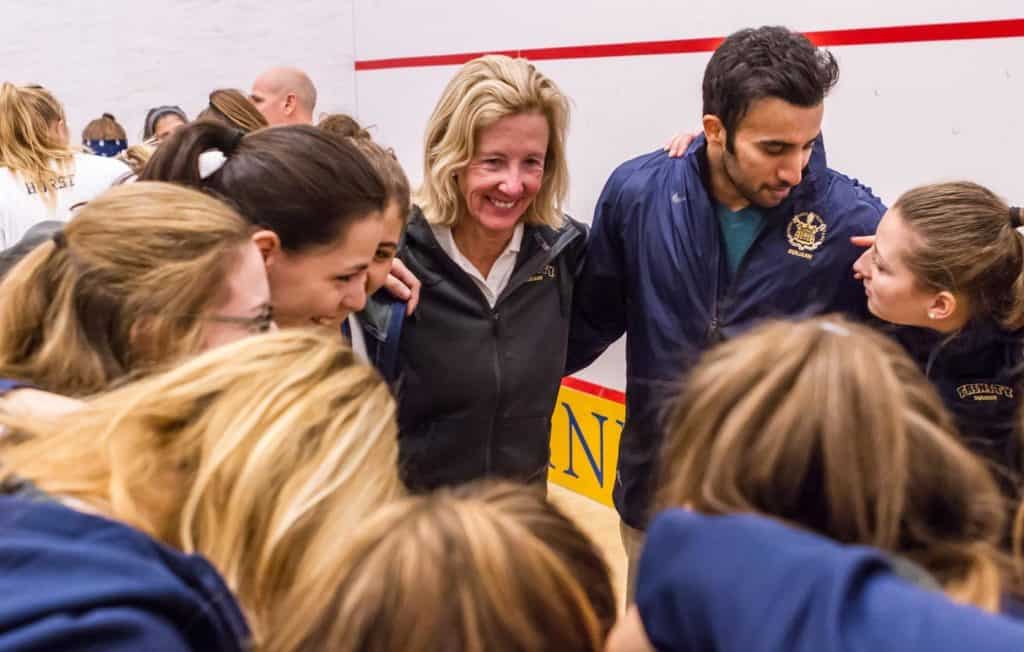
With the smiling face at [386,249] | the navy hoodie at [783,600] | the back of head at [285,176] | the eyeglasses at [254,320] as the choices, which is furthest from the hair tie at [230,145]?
the navy hoodie at [783,600]

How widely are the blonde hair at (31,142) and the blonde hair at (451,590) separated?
3218 mm

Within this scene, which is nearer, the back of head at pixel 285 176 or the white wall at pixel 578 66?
the back of head at pixel 285 176

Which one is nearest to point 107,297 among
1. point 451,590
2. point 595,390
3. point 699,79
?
point 451,590

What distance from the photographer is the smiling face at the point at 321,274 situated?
181 centimetres

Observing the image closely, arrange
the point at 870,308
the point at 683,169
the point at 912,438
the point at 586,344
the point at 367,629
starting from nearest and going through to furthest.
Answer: the point at 367,629
the point at 912,438
the point at 870,308
the point at 683,169
the point at 586,344

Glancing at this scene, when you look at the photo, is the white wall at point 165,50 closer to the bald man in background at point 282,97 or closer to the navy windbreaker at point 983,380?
the bald man in background at point 282,97

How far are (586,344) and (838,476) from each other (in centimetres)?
173

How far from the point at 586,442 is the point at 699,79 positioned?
1.69m

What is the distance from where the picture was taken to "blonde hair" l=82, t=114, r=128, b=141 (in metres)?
6.11

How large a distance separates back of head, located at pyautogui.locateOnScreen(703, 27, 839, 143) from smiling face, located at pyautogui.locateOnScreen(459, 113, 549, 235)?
1.38 ft

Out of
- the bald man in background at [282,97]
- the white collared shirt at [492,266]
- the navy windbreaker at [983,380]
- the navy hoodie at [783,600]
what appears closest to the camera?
the navy hoodie at [783,600]

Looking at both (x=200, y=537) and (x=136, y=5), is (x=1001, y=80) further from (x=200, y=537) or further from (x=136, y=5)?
(x=136, y=5)

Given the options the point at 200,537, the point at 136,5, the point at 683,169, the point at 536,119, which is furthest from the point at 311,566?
the point at 136,5

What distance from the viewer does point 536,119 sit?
7.28ft
